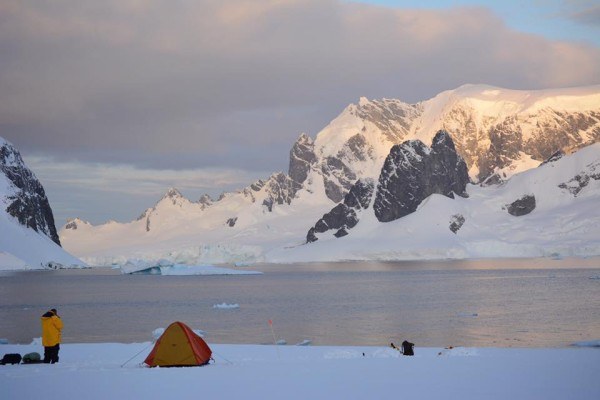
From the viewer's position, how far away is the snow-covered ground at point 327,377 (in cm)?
2198

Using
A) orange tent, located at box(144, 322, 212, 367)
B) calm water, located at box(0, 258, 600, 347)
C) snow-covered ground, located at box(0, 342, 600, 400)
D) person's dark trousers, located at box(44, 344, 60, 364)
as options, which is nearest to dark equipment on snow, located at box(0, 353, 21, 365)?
person's dark trousers, located at box(44, 344, 60, 364)

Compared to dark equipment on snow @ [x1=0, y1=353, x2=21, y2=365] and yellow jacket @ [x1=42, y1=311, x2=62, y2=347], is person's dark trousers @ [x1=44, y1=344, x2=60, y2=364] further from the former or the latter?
dark equipment on snow @ [x1=0, y1=353, x2=21, y2=365]

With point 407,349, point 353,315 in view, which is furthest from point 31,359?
point 353,315

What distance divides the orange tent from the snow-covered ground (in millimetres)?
680

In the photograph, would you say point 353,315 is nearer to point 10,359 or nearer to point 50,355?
point 50,355

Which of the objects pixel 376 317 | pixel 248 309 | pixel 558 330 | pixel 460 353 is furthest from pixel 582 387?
pixel 248 309

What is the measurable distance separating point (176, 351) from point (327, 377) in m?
6.71

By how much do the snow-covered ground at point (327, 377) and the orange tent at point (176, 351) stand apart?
0.68 metres

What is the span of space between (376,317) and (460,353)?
97.0 ft

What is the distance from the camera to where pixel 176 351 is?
29375 mm

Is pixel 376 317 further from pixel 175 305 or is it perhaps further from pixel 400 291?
pixel 400 291

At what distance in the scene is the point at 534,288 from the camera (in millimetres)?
93125

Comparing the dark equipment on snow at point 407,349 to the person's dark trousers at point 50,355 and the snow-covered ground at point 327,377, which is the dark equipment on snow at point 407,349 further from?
the person's dark trousers at point 50,355

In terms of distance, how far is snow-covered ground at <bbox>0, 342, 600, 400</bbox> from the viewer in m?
22.0
